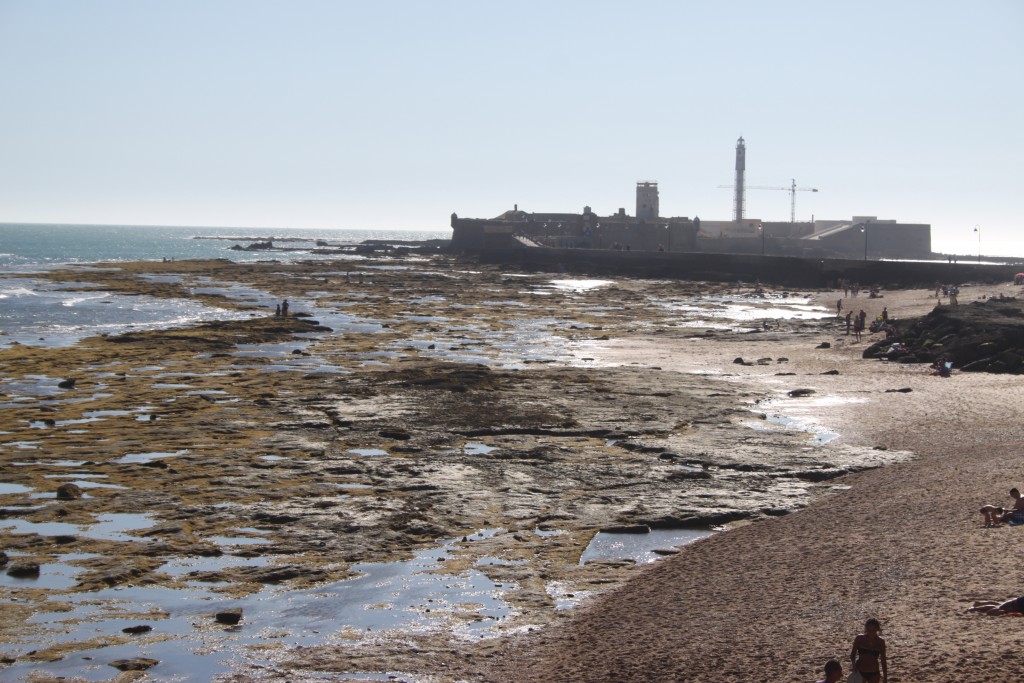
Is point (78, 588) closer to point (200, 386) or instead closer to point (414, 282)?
point (200, 386)

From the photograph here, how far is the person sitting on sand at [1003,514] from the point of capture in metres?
15.2

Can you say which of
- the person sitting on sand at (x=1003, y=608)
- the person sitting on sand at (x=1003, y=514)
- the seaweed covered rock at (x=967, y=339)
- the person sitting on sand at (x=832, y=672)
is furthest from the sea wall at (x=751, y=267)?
the person sitting on sand at (x=832, y=672)

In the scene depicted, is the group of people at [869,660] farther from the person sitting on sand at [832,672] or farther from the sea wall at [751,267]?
the sea wall at [751,267]

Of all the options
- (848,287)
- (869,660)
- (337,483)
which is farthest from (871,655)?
(848,287)

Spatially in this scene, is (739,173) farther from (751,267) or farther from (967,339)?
(967,339)

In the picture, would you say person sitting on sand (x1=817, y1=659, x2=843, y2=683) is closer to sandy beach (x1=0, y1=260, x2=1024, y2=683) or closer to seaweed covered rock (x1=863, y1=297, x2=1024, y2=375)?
sandy beach (x1=0, y1=260, x2=1024, y2=683)

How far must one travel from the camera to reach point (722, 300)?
2704 inches

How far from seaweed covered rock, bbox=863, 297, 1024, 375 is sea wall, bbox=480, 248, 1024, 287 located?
113ft

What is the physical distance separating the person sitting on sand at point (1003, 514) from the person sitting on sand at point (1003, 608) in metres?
3.56

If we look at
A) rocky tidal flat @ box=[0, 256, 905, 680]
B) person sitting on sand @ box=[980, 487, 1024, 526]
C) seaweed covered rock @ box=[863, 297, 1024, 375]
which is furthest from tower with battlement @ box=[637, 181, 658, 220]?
person sitting on sand @ box=[980, 487, 1024, 526]

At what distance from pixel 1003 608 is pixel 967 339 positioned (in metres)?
24.8

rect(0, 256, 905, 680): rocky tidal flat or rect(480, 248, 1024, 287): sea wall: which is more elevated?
rect(480, 248, 1024, 287): sea wall

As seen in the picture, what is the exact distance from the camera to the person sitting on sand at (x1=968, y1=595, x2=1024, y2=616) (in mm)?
11562

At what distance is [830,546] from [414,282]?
224 feet
